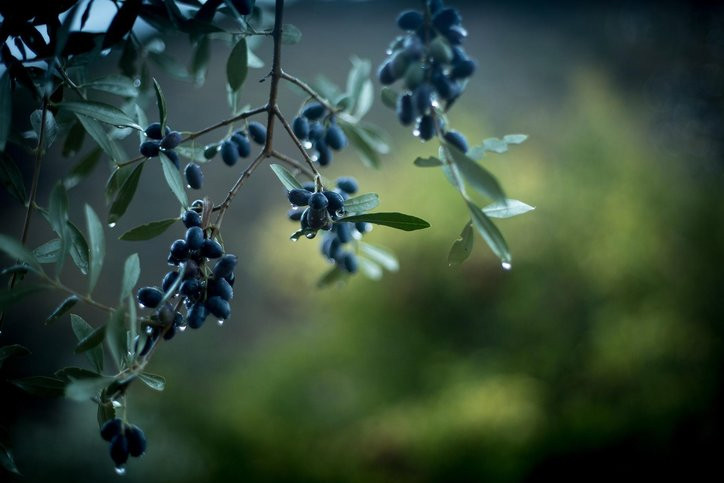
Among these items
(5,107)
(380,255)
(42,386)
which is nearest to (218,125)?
(5,107)

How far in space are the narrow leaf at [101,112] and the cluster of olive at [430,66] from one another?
21cm

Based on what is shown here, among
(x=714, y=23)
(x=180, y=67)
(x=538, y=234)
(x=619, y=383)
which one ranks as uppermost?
(x=714, y=23)

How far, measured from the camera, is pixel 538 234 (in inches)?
93.2

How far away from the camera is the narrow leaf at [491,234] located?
403 millimetres

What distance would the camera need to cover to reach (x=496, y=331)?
2346 millimetres

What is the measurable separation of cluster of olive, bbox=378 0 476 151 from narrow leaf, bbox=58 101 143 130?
209 millimetres

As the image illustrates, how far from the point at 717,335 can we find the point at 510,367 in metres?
0.78

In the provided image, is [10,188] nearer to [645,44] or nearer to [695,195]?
[695,195]

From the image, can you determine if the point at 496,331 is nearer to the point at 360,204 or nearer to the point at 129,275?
the point at 360,204

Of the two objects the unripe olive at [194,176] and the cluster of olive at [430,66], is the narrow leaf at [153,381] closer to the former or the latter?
the unripe olive at [194,176]

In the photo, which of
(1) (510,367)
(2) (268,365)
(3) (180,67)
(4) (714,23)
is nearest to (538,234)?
(1) (510,367)

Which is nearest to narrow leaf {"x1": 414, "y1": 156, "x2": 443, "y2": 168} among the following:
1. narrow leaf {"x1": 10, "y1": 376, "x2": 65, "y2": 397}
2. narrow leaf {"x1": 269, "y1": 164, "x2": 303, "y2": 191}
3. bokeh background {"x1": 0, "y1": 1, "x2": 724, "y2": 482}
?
narrow leaf {"x1": 269, "y1": 164, "x2": 303, "y2": 191}

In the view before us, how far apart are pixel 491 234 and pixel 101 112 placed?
0.32m

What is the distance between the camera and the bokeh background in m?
1.83
